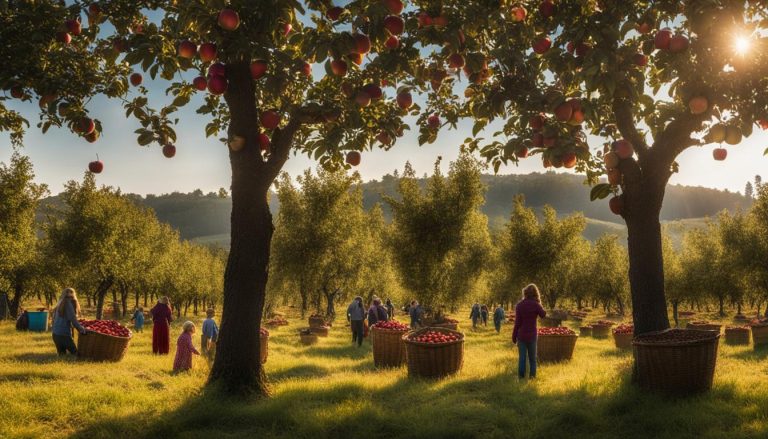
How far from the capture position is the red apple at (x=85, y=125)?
6.27 m

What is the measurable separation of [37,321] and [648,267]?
978 inches

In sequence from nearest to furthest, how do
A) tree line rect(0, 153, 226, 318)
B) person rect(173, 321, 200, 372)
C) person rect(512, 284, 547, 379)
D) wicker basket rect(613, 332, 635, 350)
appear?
person rect(512, 284, 547, 379) < person rect(173, 321, 200, 372) < wicker basket rect(613, 332, 635, 350) < tree line rect(0, 153, 226, 318)

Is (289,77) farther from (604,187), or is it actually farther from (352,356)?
(352,356)

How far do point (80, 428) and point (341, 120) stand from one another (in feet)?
18.5

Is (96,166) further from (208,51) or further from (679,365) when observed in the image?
(679,365)

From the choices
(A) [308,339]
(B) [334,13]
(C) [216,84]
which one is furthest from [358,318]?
(B) [334,13]

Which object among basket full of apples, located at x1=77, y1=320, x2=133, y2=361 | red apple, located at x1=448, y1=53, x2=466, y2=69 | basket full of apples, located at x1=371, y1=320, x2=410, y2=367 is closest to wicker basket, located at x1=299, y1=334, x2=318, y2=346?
basket full of apples, located at x1=371, y1=320, x2=410, y2=367

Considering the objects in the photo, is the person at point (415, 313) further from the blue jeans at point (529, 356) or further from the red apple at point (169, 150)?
the red apple at point (169, 150)

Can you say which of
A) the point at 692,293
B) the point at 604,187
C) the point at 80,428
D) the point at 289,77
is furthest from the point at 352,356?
the point at 692,293

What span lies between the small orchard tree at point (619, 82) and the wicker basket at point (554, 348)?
186 inches

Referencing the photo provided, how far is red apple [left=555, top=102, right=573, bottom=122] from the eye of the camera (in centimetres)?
463

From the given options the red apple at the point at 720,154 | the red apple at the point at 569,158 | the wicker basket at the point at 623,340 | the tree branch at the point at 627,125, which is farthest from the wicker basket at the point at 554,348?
the red apple at the point at 569,158

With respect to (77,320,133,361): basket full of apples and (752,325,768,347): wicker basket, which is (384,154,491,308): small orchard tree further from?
(77,320,133,361): basket full of apples

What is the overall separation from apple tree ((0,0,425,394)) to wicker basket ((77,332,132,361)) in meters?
5.12
